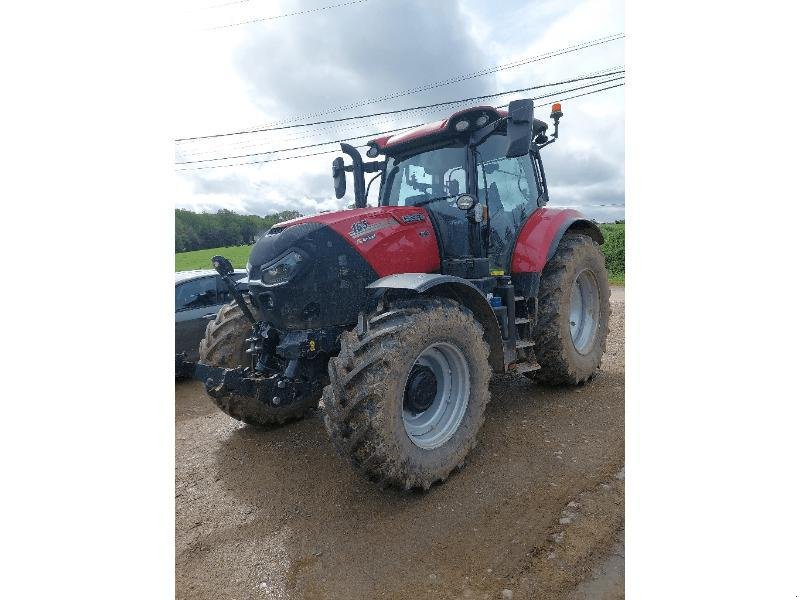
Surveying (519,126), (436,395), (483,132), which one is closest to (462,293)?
(436,395)

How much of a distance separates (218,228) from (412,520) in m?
1.52

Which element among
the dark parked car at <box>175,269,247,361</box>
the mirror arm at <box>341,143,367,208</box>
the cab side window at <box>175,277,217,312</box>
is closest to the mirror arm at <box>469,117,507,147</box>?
the mirror arm at <box>341,143,367,208</box>

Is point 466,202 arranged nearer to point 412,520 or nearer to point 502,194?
point 502,194

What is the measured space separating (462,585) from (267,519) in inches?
36.7

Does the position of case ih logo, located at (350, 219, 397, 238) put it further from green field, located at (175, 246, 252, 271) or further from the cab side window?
the cab side window

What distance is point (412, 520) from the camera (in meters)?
1.84

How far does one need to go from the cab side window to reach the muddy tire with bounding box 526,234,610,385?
321cm

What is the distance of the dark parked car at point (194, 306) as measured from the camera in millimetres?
4082

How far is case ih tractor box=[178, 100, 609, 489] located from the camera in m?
1.87

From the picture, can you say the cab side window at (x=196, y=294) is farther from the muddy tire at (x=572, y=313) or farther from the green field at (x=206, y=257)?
the muddy tire at (x=572, y=313)

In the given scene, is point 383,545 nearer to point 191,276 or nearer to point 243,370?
point 243,370

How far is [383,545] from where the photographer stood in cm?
171

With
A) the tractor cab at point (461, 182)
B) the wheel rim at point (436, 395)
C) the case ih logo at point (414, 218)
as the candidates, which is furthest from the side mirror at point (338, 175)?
the wheel rim at point (436, 395)
